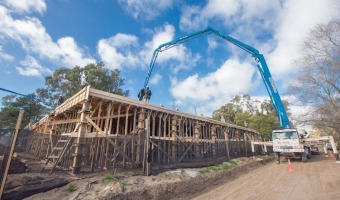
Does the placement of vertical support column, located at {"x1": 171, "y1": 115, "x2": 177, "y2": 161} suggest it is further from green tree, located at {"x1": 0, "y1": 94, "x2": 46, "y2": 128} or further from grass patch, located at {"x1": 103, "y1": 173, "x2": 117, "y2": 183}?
green tree, located at {"x1": 0, "y1": 94, "x2": 46, "y2": 128}

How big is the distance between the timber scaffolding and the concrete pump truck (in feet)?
12.1

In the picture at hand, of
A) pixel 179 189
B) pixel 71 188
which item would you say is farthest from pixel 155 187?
pixel 71 188

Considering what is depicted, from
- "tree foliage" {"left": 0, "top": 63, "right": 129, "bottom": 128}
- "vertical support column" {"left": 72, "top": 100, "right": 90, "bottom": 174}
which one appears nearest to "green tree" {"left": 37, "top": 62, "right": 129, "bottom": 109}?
"tree foliage" {"left": 0, "top": 63, "right": 129, "bottom": 128}

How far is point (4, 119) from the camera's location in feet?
108

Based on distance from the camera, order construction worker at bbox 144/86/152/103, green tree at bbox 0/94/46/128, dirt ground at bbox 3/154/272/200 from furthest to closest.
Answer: green tree at bbox 0/94/46/128, construction worker at bbox 144/86/152/103, dirt ground at bbox 3/154/272/200

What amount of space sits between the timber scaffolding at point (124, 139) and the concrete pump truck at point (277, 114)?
3.68 meters

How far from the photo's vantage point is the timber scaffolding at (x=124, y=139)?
8.24 metres

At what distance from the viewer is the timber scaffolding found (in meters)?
8.24

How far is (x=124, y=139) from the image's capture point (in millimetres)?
8570

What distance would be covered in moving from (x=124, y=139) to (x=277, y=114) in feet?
52.6

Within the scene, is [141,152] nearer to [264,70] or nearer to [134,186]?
[134,186]

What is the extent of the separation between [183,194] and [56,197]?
179 inches

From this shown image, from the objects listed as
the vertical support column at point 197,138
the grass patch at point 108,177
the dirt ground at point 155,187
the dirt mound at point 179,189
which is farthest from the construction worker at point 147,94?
the grass patch at point 108,177

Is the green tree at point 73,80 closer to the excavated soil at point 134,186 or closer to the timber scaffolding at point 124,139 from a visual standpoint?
the timber scaffolding at point 124,139
